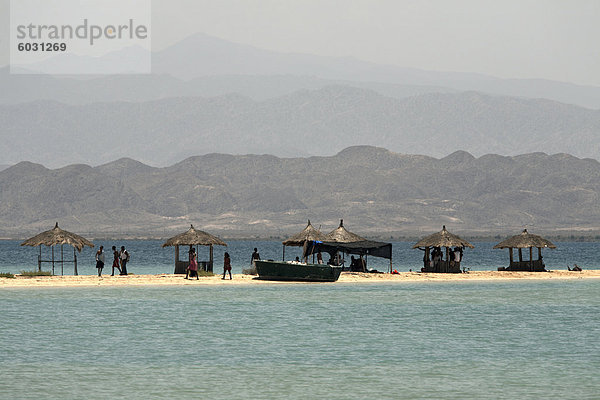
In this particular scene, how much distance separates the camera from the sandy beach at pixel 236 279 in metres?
52.2

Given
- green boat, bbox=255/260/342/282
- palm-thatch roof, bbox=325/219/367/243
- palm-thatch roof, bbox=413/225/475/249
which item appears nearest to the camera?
green boat, bbox=255/260/342/282

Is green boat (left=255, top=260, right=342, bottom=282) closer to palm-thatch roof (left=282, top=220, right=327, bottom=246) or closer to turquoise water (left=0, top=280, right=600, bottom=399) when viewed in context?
palm-thatch roof (left=282, top=220, right=327, bottom=246)

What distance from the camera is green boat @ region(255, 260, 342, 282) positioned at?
52312mm

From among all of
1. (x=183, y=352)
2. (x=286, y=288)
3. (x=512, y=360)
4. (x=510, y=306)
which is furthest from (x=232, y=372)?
(x=286, y=288)

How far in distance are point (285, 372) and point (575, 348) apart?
30.2ft

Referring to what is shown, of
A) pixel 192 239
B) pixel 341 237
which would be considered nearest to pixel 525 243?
pixel 341 237

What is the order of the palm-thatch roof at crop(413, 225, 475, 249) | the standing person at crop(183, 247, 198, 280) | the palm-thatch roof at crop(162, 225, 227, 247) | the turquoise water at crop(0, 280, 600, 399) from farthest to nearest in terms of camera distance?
the palm-thatch roof at crop(413, 225, 475, 249) → the palm-thatch roof at crop(162, 225, 227, 247) → the standing person at crop(183, 247, 198, 280) → the turquoise water at crop(0, 280, 600, 399)

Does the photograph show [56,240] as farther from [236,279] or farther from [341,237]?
[341,237]

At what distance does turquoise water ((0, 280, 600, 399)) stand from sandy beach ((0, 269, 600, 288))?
15.6ft

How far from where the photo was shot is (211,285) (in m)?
51.4

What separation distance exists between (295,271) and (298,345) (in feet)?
78.1

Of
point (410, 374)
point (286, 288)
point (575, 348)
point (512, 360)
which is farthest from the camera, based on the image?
point (286, 288)

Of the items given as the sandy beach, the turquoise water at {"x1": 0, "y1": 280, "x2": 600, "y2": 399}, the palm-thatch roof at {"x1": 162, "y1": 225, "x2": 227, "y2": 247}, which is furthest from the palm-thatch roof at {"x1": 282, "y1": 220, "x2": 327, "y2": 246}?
the turquoise water at {"x1": 0, "y1": 280, "x2": 600, "y2": 399}

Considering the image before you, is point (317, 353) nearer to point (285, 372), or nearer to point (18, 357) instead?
point (285, 372)
